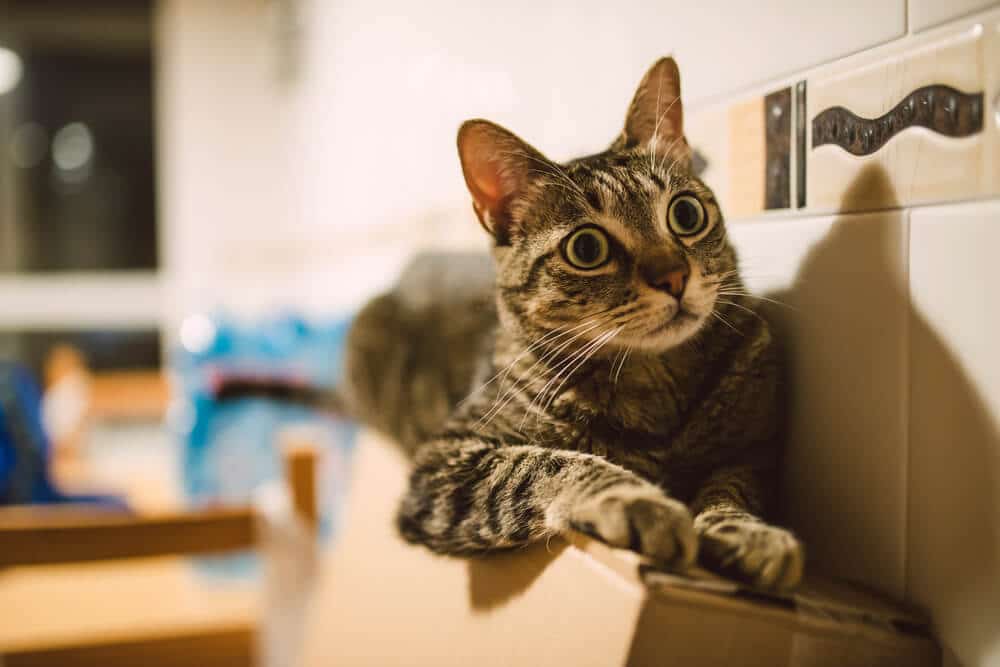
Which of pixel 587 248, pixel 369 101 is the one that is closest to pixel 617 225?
pixel 587 248

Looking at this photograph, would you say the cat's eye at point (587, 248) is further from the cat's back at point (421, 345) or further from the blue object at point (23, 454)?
the blue object at point (23, 454)

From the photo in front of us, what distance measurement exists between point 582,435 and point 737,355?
152 mm

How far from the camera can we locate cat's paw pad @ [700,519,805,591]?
492 mm

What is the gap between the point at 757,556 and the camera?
19.5 inches

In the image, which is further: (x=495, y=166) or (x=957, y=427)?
(x=495, y=166)

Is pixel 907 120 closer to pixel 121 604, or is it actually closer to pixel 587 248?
pixel 587 248

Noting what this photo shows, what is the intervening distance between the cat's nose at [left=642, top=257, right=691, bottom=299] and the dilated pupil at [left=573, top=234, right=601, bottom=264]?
46mm

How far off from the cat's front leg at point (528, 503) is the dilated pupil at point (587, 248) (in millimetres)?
154

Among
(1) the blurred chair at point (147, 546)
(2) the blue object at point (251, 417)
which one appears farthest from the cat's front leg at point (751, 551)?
(2) the blue object at point (251, 417)

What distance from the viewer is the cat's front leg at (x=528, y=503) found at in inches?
19.7

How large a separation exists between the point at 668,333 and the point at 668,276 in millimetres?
49

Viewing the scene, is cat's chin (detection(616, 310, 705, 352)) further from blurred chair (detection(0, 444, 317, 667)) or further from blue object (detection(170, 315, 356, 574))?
blue object (detection(170, 315, 356, 574))

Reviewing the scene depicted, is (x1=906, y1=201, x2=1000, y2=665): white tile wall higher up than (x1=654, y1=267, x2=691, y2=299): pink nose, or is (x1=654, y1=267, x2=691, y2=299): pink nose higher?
(x1=654, y1=267, x2=691, y2=299): pink nose

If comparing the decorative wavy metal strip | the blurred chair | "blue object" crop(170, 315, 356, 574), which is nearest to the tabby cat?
the decorative wavy metal strip
